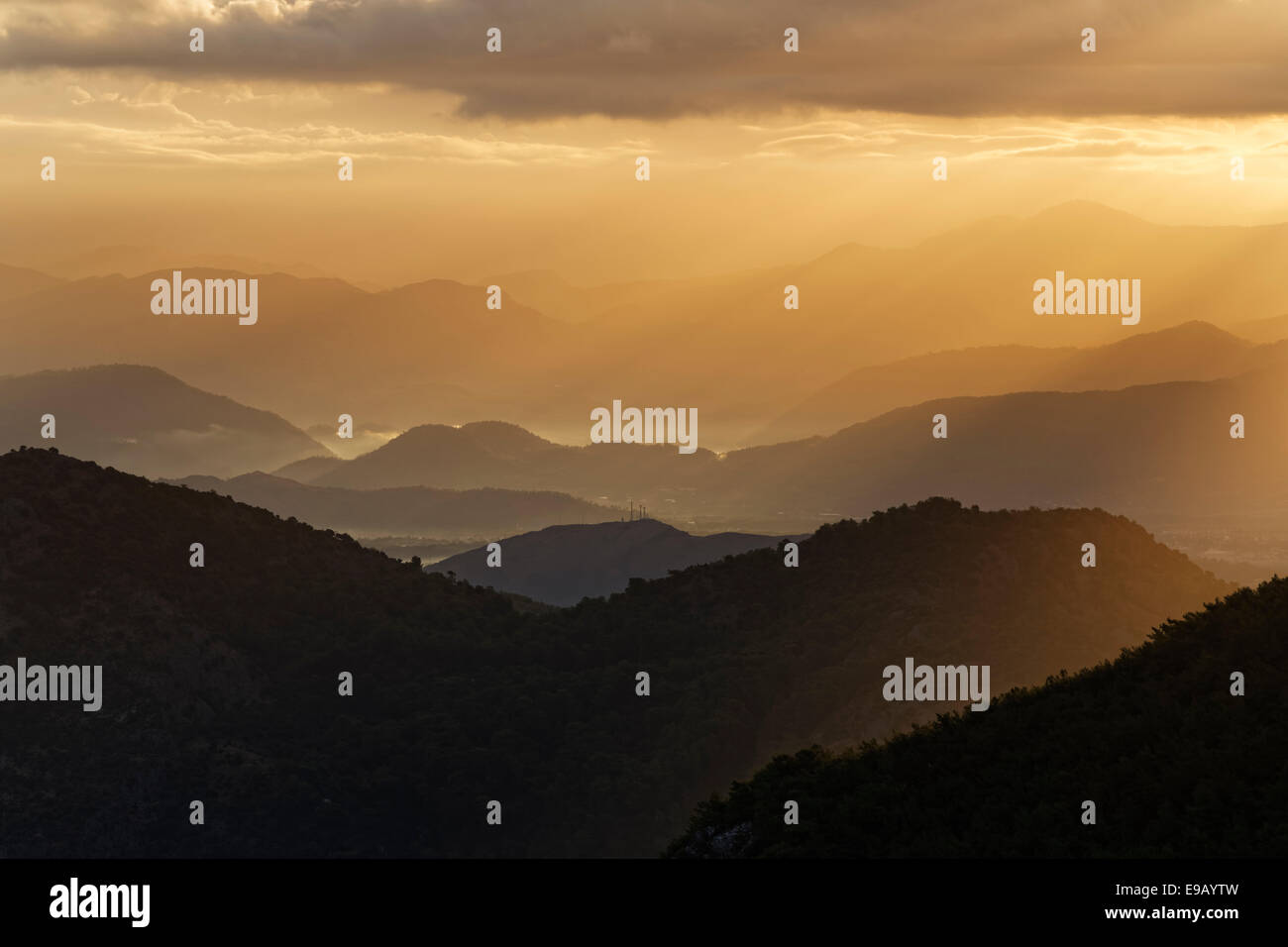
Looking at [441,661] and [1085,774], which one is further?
[441,661]

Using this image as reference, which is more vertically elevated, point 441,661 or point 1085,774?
point 441,661

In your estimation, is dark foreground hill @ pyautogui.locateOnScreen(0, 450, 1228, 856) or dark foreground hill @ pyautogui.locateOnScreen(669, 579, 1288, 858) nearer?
dark foreground hill @ pyautogui.locateOnScreen(669, 579, 1288, 858)

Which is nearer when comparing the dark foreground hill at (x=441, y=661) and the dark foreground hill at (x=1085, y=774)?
the dark foreground hill at (x=1085, y=774)
